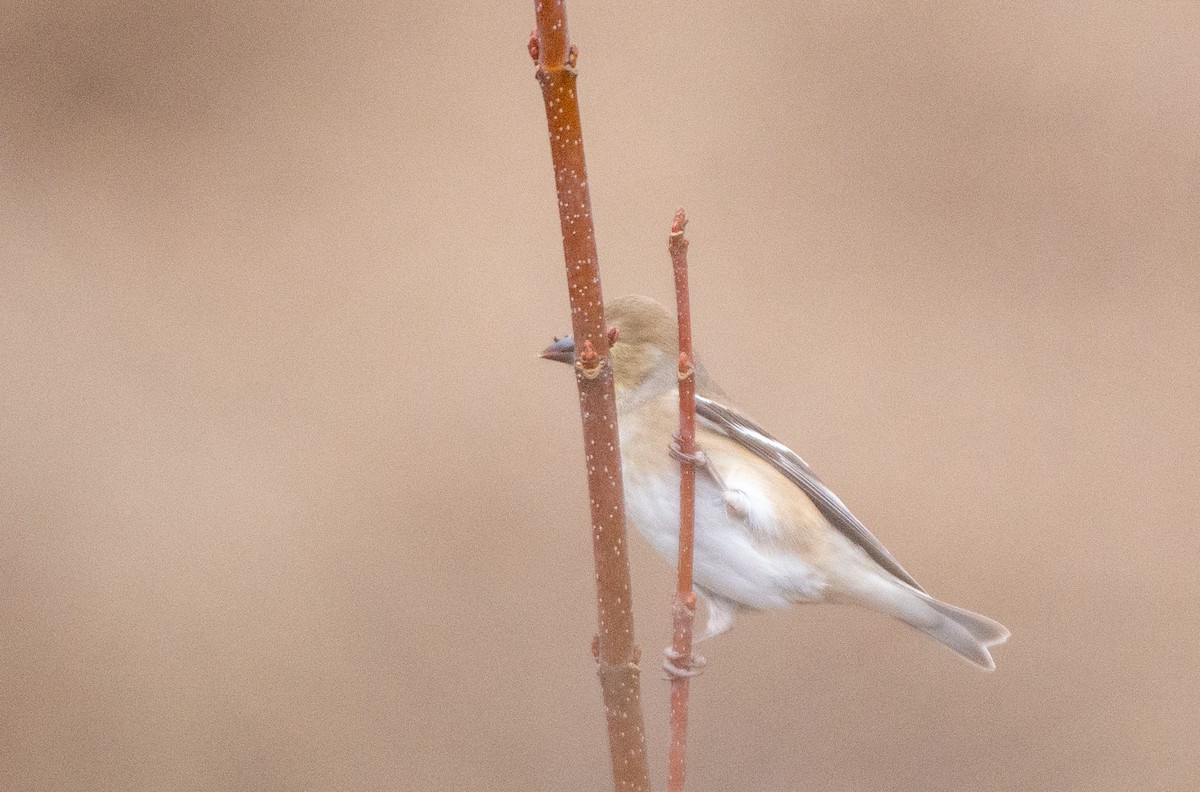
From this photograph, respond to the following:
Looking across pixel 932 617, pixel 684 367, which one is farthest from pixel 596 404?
pixel 932 617

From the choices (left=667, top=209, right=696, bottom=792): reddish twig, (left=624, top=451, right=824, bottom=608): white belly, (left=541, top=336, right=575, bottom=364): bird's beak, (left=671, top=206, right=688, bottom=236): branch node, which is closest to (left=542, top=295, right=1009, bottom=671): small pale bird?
(left=624, top=451, right=824, bottom=608): white belly

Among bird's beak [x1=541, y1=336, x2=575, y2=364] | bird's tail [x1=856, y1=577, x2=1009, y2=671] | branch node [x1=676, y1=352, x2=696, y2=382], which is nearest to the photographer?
Answer: branch node [x1=676, y1=352, x2=696, y2=382]

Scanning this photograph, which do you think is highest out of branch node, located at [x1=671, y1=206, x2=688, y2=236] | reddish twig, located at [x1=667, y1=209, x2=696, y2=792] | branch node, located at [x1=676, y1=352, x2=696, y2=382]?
branch node, located at [x1=671, y1=206, x2=688, y2=236]

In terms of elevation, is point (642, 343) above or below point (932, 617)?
above

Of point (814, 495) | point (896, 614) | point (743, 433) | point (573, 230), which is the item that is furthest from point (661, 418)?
point (573, 230)

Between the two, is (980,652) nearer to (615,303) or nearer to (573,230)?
(615,303)

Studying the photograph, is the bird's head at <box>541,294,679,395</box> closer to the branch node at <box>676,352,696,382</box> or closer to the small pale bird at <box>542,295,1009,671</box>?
the small pale bird at <box>542,295,1009,671</box>

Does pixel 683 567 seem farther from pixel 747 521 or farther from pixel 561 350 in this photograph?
pixel 747 521
